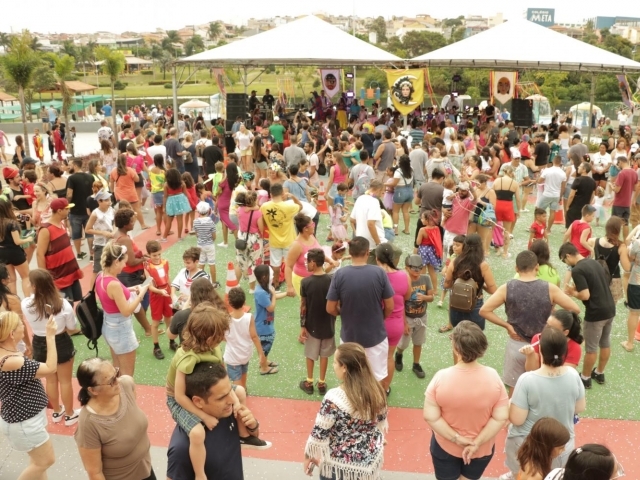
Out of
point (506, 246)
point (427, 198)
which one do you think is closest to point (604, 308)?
point (427, 198)

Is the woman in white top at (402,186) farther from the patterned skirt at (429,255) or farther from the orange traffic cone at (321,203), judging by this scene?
the patterned skirt at (429,255)

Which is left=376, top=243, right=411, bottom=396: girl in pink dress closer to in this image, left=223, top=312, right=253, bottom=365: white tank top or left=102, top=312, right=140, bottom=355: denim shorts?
left=223, top=312, right=253, bottom=365: white tank top

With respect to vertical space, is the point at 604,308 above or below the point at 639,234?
below

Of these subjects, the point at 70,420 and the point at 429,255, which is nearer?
the point at 70,420

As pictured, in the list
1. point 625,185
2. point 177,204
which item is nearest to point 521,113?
point 625,185

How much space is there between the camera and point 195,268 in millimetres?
5855

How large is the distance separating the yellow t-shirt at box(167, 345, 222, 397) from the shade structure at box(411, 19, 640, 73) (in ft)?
49.3

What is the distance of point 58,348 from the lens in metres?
4.95

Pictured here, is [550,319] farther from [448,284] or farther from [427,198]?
[427,198]

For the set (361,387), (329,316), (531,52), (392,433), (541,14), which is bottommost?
(392,433)

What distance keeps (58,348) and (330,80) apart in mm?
20341

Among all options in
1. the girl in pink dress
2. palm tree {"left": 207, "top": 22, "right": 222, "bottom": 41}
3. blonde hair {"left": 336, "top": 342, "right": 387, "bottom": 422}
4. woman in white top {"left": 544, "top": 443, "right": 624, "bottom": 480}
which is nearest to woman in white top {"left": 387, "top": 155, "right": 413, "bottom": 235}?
the girl in pink dress

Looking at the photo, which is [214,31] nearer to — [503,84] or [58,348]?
[503,84]

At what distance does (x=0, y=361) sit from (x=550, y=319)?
12.5 ft
